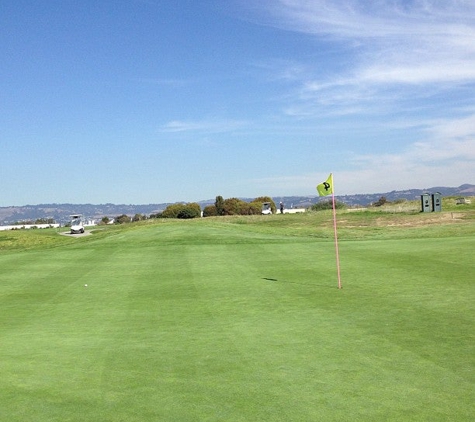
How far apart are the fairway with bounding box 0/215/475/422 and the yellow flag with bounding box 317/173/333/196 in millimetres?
2702

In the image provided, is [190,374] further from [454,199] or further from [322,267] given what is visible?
[454,199]

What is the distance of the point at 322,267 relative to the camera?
19.5m

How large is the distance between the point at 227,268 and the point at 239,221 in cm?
4940

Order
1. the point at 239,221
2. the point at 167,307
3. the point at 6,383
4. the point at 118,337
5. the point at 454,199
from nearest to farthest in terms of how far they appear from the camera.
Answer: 1. the point at 6,383
2. the point at 118,337
3. the point at 167,307
4. the point at 239,221
5. the point at 454,199

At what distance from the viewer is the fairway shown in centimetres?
656

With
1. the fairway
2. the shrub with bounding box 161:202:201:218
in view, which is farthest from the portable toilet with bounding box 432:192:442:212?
the shrub with bounding box 161:202:201:218

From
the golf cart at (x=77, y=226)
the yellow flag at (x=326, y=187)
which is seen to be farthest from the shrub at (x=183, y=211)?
the yellow flag at (x=326, y=187)

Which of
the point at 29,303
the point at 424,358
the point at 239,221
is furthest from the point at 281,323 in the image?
the point at 239,221

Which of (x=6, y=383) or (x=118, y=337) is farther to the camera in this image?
(x=118, y=337)

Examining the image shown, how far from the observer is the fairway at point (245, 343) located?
6.56 metres

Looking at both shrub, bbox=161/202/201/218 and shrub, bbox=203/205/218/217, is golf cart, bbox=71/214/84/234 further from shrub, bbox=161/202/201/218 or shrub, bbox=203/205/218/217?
shrub, bbox=203/205/218/217

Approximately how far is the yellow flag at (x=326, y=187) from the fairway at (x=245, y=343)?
270cm

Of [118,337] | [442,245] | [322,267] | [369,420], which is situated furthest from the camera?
[442,245]

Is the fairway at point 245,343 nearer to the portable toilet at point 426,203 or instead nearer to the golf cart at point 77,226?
the portable toilet at point 426,203
